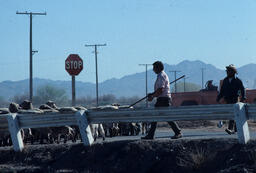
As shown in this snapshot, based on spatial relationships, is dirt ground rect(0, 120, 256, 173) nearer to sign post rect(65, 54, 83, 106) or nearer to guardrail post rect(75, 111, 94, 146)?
guardrail post rect(75, 111, 94, 146)

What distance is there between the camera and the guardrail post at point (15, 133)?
14.8m

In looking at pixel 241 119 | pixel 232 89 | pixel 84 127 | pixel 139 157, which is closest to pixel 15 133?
pixel 84 127

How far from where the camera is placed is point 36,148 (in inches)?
577

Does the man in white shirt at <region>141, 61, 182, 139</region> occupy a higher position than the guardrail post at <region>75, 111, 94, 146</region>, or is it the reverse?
→ the man in white shirt at <region>141, 61, 182, 139</region>

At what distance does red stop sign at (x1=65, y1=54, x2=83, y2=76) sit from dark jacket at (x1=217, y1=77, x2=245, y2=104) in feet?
43.3

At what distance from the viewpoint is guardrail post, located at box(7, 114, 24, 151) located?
1480cm

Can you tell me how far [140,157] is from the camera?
13.0 m

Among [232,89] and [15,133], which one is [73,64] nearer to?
[232,89]

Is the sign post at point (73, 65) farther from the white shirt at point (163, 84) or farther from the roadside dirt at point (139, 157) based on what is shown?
the roadside dirt at point (139, 157)

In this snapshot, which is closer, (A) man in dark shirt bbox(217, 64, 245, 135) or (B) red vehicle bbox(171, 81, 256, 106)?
(A) man in dark shirt bbox(217, 64, 245, 135)

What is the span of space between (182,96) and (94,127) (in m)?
25.9

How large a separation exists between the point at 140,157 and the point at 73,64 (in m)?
17.3

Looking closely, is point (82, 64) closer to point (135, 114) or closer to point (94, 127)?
point (94, 127)

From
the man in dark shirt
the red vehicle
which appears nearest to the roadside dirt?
the man in dark shirt
